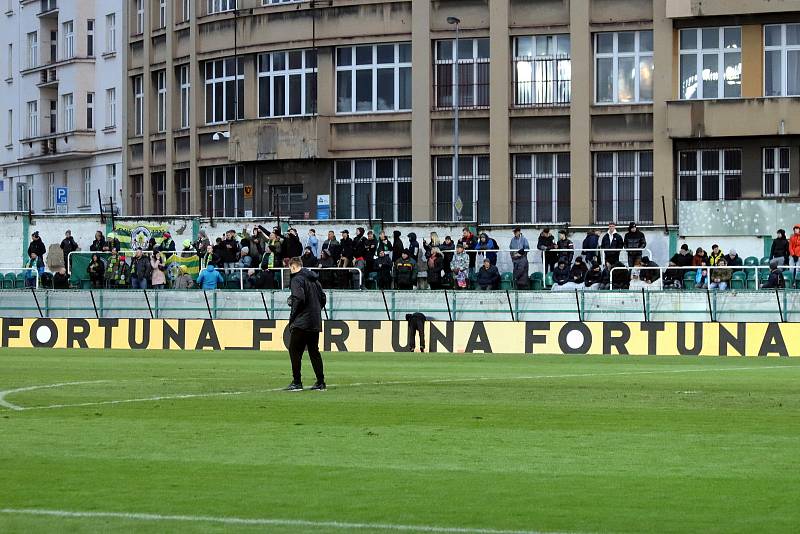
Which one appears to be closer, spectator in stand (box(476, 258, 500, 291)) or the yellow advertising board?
the yellow advertising board

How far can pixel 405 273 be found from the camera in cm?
4356

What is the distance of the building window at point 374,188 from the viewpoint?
184 ft

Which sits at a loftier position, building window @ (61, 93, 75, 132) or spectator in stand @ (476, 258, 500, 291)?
building window @ (61, 93, 75, 132)

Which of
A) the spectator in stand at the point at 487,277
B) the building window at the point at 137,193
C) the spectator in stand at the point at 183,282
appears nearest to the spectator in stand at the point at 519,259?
the spectator in stand at the point at 487,277

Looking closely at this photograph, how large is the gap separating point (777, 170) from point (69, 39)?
3458cm

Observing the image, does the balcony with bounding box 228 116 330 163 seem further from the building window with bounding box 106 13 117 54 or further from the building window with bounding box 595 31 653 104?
the building window with bounding box 106 13 117 54

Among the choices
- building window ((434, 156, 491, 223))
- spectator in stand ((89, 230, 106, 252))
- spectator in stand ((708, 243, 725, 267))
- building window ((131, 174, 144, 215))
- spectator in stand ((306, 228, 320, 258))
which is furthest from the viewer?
building window ((131, 174, 144, 215))

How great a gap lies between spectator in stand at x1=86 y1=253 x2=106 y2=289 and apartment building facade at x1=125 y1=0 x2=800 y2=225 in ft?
27.8

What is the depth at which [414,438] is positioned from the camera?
16.4 m

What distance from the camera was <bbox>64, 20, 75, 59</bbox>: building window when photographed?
7206 centimetres

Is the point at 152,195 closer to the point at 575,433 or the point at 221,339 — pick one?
the point at 221,339

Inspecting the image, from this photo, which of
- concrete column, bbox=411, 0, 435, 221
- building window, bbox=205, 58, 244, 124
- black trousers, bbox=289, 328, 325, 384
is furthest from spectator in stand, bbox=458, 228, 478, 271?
black trousers, bbox=289, 328, 325, 384

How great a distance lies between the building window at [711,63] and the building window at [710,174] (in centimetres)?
189

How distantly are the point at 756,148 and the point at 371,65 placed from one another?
1368cm
